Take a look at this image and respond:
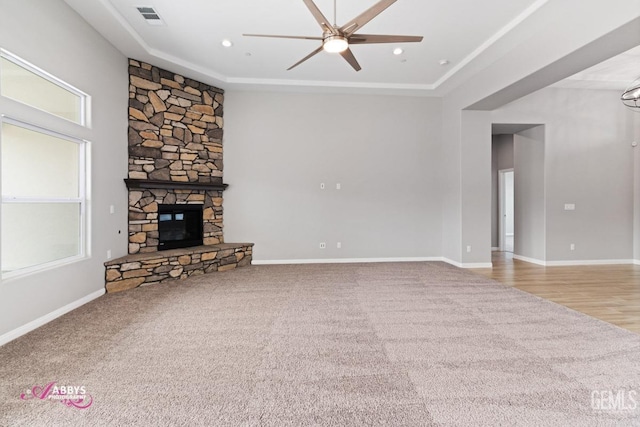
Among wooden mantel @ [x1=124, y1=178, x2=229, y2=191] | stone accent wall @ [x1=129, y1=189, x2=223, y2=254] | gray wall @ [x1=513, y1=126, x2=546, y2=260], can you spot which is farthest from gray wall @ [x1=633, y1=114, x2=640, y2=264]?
stone accent wall @ [x1=129, y1=189, x2=223, y2=254]

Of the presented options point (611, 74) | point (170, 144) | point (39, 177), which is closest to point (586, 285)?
point (611, 74)

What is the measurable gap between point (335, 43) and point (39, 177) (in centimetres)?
335

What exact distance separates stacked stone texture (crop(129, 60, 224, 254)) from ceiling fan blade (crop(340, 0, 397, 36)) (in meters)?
3.77

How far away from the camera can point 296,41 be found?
4250 mm

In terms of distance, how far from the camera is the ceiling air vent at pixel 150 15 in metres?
3.60

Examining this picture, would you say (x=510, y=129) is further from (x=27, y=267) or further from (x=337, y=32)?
(x=27, y=267)

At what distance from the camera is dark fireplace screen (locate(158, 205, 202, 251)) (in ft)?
16.9

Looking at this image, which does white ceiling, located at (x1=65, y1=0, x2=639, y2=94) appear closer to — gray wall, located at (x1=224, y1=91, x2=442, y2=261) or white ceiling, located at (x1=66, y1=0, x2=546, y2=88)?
white ceiling, located at (x1=66, y1=0, x2=546, y2=88)

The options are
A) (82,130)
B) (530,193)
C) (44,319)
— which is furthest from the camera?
(530,193)

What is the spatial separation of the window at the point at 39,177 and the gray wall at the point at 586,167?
22.6 feet

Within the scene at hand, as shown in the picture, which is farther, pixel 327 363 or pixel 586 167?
pixel 586 167

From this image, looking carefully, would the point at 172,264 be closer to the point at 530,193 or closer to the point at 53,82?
the point at 53,82

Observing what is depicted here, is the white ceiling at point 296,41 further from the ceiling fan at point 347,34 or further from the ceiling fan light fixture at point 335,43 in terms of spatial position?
the ceiling fan light fixture at point 335,43

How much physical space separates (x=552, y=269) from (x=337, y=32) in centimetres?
565
